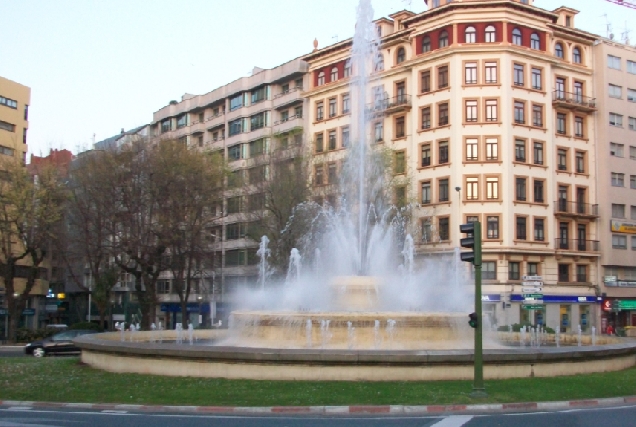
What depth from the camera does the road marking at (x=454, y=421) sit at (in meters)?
14.0

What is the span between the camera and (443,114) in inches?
2315

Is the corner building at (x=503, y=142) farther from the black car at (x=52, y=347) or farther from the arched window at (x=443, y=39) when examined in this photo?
the black car at (x=52, y=347)

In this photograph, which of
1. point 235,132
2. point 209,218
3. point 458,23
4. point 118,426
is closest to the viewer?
point 118,426

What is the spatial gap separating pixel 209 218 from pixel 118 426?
1446 inches

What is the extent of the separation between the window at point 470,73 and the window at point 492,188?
7.40 metres

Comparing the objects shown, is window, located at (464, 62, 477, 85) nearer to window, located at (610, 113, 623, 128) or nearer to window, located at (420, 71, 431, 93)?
window, located at (420, 71, 431, 93)

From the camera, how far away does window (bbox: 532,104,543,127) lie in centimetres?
5889

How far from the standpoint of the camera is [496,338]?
30.7 meters

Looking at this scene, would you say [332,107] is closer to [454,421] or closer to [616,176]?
[616,176]

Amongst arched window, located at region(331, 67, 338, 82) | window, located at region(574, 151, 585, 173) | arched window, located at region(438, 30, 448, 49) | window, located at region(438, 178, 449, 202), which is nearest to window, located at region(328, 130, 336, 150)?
arched window, located at region(331, 67, 338, 82)

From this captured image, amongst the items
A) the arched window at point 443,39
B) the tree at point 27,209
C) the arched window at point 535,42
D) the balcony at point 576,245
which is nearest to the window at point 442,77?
the arched window at point 443,39

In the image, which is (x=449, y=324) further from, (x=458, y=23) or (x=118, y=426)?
(x=458, y=23)

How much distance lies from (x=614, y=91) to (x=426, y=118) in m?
16.2

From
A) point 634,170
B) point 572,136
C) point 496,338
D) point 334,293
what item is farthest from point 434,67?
point 334,293
